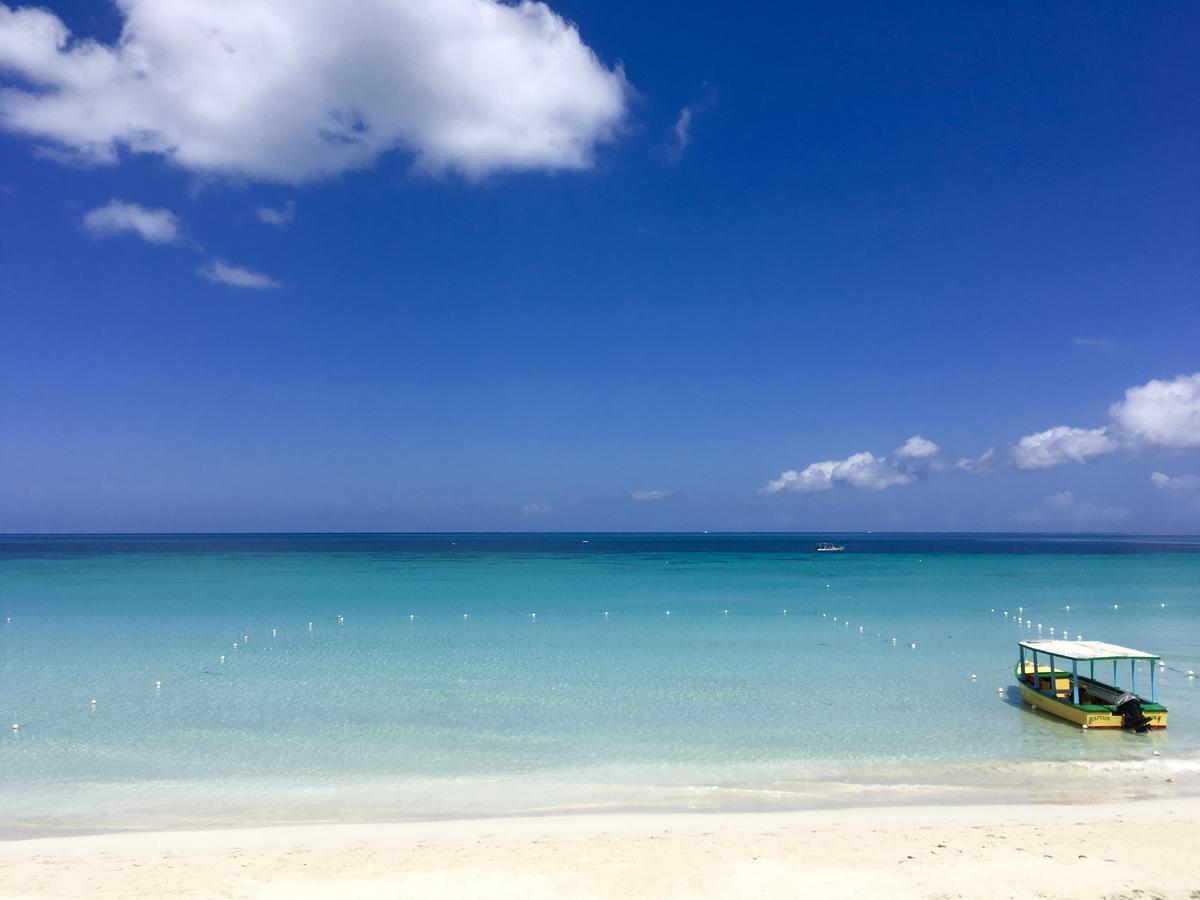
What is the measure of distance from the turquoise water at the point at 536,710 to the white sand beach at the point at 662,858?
3.36ft

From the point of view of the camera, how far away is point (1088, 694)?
17.1 m

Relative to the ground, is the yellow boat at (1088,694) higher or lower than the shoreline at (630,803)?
higher

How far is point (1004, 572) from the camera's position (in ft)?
199

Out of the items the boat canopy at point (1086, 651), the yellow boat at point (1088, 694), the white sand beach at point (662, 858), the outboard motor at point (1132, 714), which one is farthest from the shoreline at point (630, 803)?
the boat canopy at point (1086, 651)

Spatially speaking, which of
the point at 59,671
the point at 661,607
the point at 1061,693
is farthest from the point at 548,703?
the point at 661,607

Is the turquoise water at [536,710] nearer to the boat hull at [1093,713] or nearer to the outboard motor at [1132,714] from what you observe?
the outboard motor at [1132,714]

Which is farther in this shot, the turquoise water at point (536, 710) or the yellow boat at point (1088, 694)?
the yellow boat at point (1088, 694)

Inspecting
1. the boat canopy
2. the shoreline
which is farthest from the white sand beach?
the boat canopy

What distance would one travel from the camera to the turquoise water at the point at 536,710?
489 inches

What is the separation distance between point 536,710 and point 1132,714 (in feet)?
42.1

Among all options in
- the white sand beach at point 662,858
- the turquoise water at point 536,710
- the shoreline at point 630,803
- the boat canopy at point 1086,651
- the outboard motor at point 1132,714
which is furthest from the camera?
the boat canopy at point 1086,651

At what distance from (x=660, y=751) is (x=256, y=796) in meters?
7.20

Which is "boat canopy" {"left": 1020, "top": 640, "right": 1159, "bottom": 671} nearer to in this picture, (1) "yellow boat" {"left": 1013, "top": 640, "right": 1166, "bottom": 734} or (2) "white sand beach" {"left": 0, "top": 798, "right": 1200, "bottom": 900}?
(1) "yellow boat" {"left": 1013, "top": 640, "right": 1166, "bottom": 734}

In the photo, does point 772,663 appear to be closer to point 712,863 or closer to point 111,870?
point 712,863
